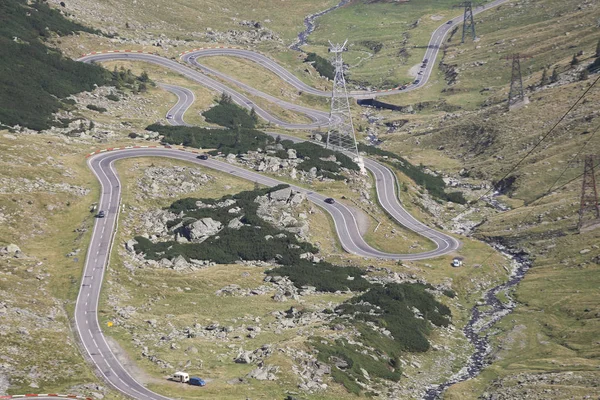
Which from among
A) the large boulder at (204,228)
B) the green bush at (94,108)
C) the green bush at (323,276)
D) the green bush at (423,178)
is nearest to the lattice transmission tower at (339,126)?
the green bush at (423,178)

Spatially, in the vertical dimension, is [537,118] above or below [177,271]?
above

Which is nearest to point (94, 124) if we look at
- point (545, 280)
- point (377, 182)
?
point (377, 182)

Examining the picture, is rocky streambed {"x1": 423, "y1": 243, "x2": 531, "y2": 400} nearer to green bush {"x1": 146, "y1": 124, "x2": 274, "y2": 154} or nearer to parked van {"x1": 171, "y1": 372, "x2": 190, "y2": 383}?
parked van {"x1": 171, "y1": 372, "x2": 190, "y2": 383}

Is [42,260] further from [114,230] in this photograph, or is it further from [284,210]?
[284,210]

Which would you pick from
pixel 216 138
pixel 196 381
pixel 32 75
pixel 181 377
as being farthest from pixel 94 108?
pixel 196 381

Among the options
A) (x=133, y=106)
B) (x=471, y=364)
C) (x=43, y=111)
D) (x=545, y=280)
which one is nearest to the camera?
(x=471, y=364)

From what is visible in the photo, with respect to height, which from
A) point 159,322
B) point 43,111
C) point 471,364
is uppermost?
point 43,111

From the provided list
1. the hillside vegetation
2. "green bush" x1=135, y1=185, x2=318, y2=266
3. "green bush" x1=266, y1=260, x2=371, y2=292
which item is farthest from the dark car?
the hillside vegetation

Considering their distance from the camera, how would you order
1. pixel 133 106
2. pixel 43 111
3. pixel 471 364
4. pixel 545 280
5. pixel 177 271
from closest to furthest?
pixel 471 364 → pixel 177 271 → pixel 545 280 → pixel 43 111 → pixel 133 106

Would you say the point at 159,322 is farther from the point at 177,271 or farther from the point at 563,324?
the point at 563,324
